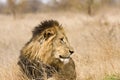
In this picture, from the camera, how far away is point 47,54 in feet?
21.1

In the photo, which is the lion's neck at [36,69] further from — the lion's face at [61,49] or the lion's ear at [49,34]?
the lion's ear at [49,34]

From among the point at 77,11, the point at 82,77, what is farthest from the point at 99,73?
the point at 77,11

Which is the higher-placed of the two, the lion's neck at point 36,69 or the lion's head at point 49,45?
the lion's head at point 49,45

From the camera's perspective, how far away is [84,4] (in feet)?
88.7

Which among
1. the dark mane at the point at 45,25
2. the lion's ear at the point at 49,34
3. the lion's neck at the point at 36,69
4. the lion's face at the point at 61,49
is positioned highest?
the dark mane at the point at 45,25

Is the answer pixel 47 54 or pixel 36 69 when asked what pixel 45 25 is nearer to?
pixel 47 54

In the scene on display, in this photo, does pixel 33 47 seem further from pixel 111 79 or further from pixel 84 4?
pixel 84 4

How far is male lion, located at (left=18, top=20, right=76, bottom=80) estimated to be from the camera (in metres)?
6.45

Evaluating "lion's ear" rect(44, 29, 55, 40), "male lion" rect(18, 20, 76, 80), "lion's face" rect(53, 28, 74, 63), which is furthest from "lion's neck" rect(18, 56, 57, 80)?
"lion's ear" rect(44, 29, 55, 40)

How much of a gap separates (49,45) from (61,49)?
6.7 inches

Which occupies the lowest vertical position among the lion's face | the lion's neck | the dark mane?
the lion's neck

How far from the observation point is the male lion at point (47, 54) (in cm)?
645

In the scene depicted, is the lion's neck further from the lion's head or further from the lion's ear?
the lion's ear

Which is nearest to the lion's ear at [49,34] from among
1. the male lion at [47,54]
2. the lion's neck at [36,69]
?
the male lion at [47,54]
